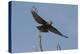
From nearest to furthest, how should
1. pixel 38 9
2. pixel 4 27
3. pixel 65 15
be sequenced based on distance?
pixel 4 27 → pixel 38 9 → pixel 65 15

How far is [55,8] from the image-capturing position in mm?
1830

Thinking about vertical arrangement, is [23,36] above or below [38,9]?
below

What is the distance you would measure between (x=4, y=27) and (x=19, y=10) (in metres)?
0.21

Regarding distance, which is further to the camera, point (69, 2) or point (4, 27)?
point (69, 2)

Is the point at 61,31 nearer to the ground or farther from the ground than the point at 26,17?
nearer to the ground

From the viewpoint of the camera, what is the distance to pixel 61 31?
1.84 metres

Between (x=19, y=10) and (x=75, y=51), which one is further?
(x=75, y=51)

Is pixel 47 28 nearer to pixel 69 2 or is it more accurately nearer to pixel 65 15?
pixel 65 15

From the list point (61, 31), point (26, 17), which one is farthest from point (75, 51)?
point (26, 17)

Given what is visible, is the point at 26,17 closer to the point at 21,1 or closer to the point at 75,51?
the point at 21,1

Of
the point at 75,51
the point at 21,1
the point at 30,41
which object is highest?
the point at 21,1

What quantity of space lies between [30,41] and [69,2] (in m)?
0.58

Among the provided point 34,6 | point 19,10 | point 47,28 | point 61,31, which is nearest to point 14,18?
point 19,10

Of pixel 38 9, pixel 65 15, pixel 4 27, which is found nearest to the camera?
pixel 4 27
